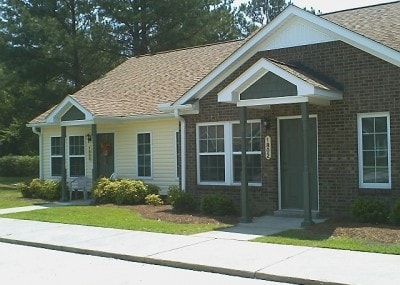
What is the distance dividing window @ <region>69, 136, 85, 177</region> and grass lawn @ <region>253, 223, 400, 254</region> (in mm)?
11593

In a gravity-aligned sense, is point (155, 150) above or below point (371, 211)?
above

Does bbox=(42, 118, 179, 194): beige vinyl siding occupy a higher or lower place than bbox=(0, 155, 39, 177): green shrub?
higher

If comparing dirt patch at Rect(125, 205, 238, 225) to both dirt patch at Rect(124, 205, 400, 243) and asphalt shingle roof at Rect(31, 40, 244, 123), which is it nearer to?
dirt patch at Rect(124, 205, 400, 243)

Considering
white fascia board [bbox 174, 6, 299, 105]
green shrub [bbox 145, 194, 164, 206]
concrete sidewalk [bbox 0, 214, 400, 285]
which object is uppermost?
white fascia board [bbox 174, 6, 299, 105]

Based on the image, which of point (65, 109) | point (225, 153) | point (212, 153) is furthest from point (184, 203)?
point (65, 109)

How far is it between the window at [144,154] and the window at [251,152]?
14.8ft

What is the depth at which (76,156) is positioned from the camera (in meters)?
21.2

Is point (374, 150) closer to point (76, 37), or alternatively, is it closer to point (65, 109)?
point (65, 109)

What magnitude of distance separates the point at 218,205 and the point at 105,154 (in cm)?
709

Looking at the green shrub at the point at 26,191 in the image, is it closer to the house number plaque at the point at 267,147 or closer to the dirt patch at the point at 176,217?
the dirt patch at the point at 176,217

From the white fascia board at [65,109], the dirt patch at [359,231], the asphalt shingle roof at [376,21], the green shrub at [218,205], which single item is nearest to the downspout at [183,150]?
the green shrub at [218,205]

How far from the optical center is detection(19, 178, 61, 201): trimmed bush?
20.0 metres

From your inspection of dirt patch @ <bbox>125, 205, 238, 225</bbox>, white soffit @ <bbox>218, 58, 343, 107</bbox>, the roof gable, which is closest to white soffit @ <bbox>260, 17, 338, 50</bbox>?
the roof gable

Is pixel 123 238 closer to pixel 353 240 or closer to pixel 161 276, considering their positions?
pixel 161 276
